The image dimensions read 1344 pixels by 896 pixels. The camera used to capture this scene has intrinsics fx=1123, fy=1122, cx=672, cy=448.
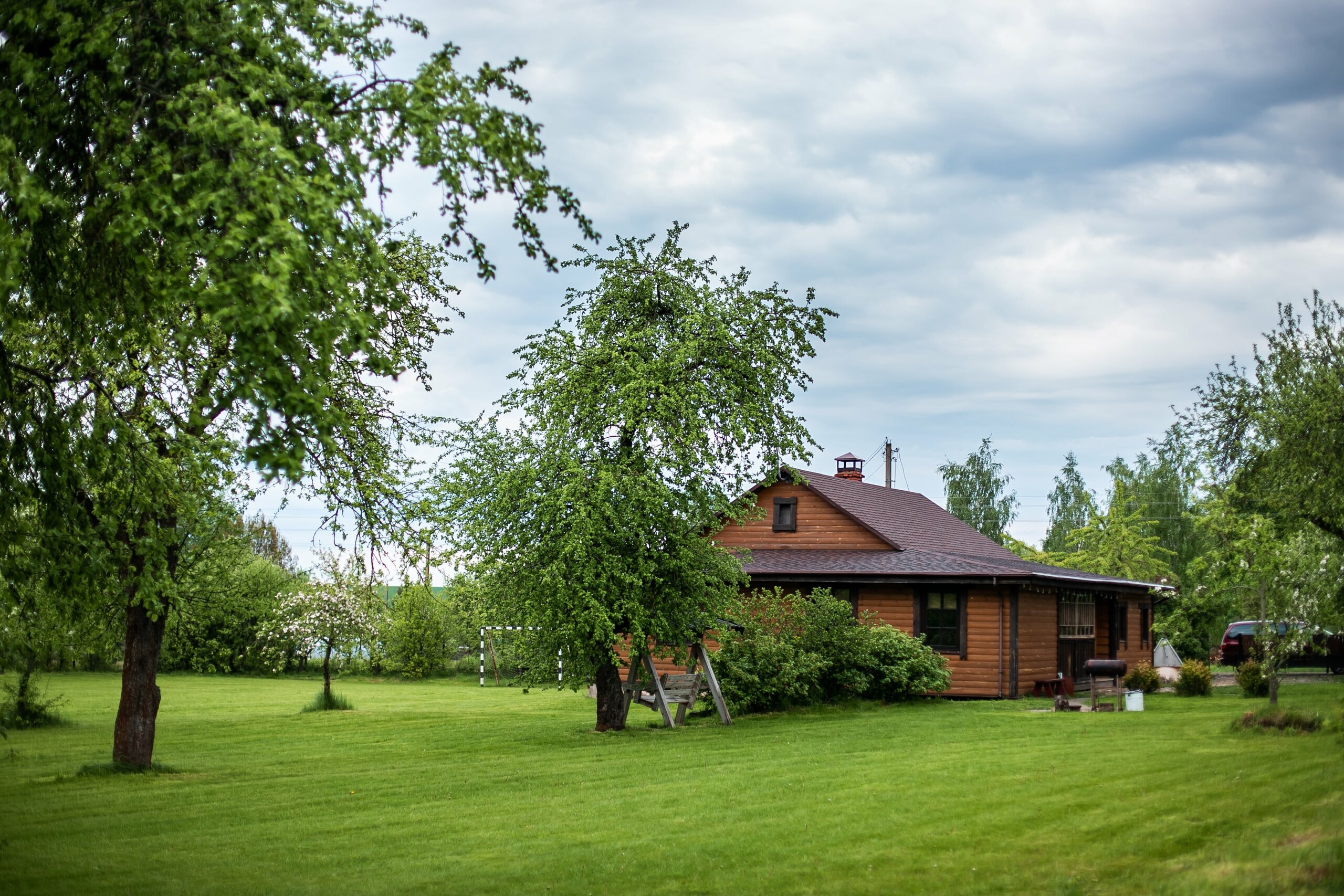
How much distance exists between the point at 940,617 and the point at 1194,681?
232 inches

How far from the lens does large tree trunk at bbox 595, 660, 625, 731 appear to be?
21125 mm

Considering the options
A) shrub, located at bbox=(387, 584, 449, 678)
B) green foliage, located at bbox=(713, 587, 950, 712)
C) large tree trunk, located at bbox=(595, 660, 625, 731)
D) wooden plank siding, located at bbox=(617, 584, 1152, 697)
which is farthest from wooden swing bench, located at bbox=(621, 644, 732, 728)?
shrub, located at bbox=(387, 584, 449, 678)

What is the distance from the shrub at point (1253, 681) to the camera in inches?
975

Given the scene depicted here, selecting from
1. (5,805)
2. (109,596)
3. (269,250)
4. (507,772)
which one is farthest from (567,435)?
(269,250)

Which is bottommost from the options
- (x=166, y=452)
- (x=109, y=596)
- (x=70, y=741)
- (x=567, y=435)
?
(x=70, y=741)

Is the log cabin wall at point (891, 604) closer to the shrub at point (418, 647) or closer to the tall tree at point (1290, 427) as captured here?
the tall tree at point (1290, 427)

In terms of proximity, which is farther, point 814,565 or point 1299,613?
point 814,565

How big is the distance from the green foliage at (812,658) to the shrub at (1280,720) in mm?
8390

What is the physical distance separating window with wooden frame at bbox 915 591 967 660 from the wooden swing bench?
7.93m

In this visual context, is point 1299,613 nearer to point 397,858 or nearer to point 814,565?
point 814,565

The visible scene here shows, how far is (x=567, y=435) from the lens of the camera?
19.8 meters

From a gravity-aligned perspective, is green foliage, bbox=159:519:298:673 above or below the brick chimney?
below

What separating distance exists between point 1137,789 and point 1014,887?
4430 mm

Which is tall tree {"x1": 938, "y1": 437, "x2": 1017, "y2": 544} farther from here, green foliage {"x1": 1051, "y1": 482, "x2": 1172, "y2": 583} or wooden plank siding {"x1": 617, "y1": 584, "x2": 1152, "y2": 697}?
wooden plank siding {"x1": 617, "y1": 584, "x2": 1152, "y2": 697}
